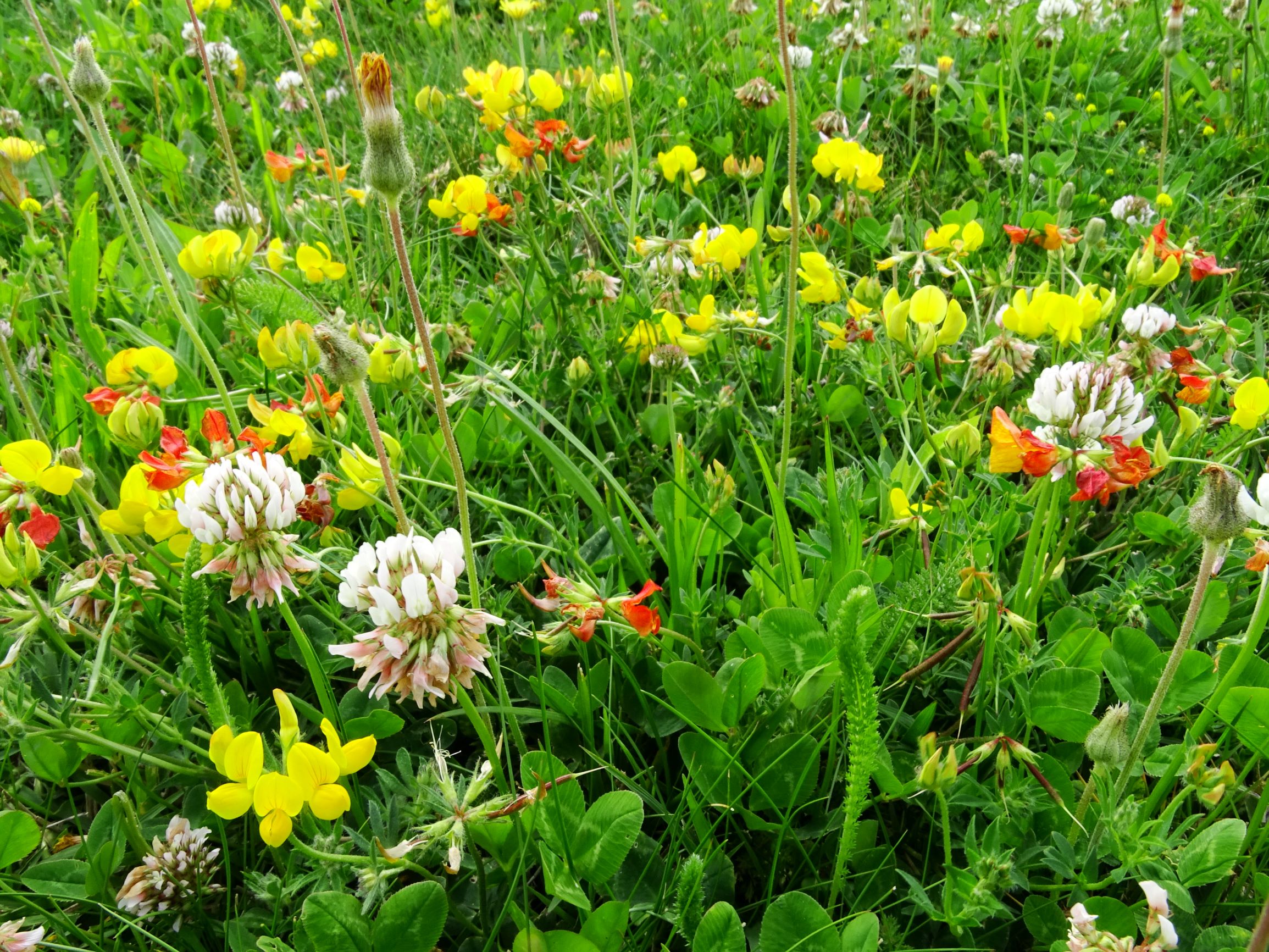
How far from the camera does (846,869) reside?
1.23m

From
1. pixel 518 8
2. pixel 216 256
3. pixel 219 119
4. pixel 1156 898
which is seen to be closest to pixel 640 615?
pixel 1156 898

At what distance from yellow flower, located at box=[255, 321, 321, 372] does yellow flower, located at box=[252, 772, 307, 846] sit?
0.74 m

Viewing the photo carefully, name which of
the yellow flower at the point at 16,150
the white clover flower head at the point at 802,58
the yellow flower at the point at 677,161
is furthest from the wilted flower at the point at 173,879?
the white clover flower head at the point at 802,58

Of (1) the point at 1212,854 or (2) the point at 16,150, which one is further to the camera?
(2) the point at 16,150

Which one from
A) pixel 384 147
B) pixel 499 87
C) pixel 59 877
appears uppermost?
pixel 384 147

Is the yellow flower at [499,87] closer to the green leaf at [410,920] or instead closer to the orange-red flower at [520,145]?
the orange-red flower at [520,145]

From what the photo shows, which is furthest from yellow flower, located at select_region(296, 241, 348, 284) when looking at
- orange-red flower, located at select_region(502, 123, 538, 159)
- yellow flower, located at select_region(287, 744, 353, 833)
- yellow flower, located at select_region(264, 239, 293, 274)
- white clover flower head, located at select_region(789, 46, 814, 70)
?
white clover flower head, located at select_region(789, 46, 814, 70)

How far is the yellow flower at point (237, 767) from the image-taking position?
106 cm

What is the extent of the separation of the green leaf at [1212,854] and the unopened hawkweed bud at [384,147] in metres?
1.10

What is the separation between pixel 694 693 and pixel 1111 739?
492mm

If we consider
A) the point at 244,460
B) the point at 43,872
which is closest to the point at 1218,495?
the point at 244,460

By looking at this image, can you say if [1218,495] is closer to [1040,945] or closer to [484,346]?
[1040,945]

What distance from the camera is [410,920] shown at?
1.06 m

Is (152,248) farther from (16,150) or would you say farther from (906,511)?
(16,150)
